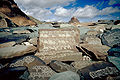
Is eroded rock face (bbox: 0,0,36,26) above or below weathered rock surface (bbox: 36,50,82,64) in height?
above

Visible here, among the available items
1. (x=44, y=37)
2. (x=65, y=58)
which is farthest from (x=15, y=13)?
(x=65, y=58)

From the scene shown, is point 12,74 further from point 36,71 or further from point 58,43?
point 58,43

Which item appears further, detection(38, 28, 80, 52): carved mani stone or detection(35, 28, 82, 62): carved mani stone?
detection(38, 28, 80, 52): carved mani stone

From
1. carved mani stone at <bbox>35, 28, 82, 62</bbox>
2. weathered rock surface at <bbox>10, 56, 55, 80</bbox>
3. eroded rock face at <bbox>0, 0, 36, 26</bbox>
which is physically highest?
eroded rock face at <bbox>0, 0, 36, 26</bbox>

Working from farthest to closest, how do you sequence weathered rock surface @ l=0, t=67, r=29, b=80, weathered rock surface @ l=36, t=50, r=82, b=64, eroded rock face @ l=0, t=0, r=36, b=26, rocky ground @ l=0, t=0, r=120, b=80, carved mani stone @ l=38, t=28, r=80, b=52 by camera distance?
eroded rock face @ l=0, t=0, r=36, b=26 → carved mani stone @ l=38, t=28, r=80, b=52 → weathered rock surface @ l=36, t=50, r=82, b=64 → rocky ground @ l=0, t=0, r=120, b=80 → weathered rock surface @ l=0, t=67, r=29, b=80

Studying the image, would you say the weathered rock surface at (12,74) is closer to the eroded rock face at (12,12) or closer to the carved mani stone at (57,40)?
the carved mani stone at (57,40)

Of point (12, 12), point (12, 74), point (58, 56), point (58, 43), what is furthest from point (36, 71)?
point (12, 12)

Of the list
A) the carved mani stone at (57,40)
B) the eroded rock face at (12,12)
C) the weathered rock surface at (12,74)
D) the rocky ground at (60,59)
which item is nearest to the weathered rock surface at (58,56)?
the rocky ground at (60,59)

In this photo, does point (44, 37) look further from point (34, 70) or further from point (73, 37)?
point (34, 70)

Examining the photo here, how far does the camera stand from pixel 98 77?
1068 millimetres

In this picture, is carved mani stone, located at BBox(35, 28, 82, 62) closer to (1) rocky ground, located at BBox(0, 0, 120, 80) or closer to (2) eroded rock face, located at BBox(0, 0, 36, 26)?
(1) rocky ground, located at BBox(0, 0, 120, 80)

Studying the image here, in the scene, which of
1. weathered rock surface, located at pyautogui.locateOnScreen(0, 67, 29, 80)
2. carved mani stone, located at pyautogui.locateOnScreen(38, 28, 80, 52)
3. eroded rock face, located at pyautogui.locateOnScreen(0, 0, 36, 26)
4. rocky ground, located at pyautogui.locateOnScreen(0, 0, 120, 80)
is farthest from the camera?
eroded rock face, located at pyautogui.locateOnScreen(0, 0, 36, 26)

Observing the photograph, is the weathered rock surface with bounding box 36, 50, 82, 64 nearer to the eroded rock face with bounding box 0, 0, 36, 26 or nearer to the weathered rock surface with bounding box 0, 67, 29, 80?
the weathered rock surface with bounding box 0, 67, 29, 80

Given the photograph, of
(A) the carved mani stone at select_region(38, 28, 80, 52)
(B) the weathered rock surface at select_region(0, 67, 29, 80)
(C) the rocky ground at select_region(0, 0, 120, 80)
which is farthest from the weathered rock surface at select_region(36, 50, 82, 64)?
(B) the weathered rock surface at select_region(0, 67, 29, 80)
